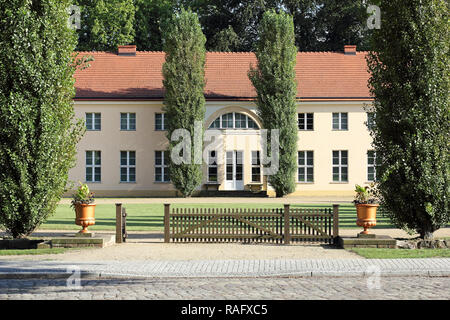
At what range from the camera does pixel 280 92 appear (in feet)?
125

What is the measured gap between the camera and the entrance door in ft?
132

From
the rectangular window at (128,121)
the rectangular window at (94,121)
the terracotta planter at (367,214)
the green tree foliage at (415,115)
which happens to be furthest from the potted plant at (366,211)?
the rectangular window at (94,121)

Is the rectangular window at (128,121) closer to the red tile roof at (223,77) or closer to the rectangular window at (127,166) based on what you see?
the red tile roof at (223,77)

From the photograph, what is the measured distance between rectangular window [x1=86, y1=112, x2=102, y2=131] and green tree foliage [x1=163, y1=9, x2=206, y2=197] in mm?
5002

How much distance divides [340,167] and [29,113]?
94.6ft

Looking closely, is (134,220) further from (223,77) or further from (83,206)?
(223,77)

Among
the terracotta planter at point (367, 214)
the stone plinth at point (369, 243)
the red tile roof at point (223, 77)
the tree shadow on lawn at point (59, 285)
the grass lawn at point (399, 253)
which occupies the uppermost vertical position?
the red tile roof at point (223, 77)

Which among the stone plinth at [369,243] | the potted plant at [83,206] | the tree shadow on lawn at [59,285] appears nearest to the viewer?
the tree shadow on lawn at [59,285]

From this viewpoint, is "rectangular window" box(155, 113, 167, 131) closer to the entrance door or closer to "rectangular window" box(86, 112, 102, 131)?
"rectangular window" box(86, 112, 102, 131)

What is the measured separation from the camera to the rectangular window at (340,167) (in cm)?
4047

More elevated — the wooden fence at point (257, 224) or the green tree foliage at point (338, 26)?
the green tree foliage at point (338, 26)

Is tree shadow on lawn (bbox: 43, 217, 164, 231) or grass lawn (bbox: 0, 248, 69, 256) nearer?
grass lawn (bbox: 0, 248, 69, 256)

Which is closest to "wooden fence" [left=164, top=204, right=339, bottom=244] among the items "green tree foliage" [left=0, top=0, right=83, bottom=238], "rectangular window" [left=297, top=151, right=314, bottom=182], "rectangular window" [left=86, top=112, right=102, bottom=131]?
"green tree foliage" [left=0, top=0, right=83, bottom=238]

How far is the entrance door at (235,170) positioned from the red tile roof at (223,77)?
3.74 m
